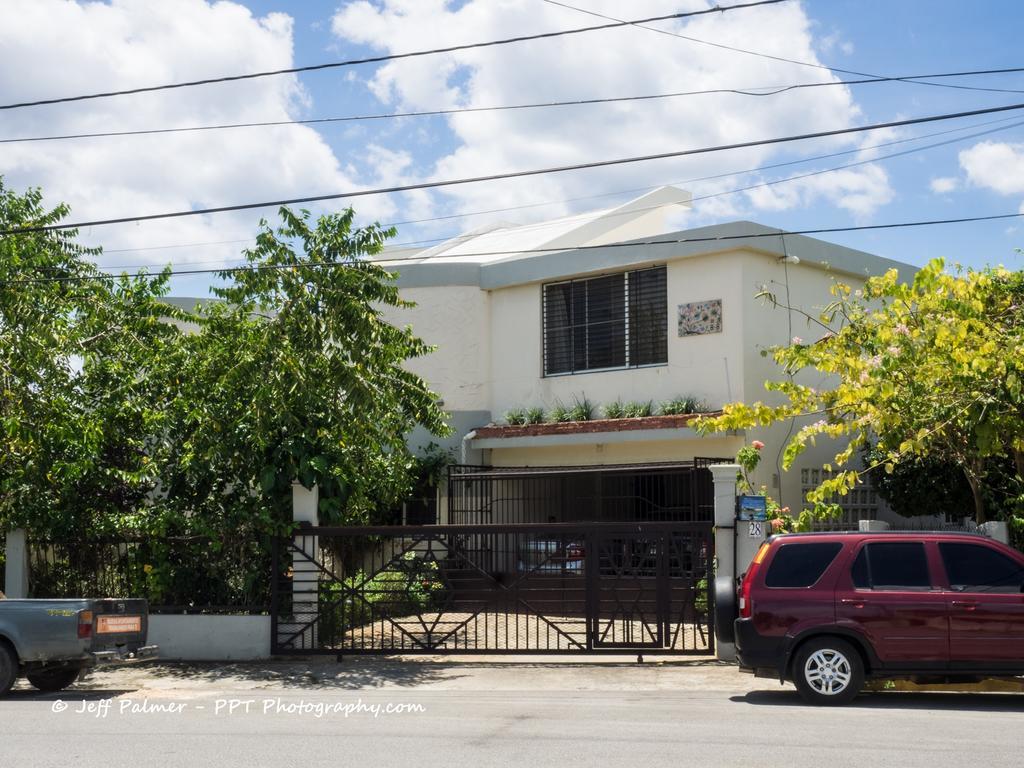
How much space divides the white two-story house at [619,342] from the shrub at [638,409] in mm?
110

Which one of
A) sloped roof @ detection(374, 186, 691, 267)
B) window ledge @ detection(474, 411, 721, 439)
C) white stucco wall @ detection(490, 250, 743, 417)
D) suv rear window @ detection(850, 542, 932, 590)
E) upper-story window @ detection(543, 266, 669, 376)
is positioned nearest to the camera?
suv rear window @ detection(850, 542, 932, 590)

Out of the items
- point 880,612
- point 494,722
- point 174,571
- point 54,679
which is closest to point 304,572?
point 174,571

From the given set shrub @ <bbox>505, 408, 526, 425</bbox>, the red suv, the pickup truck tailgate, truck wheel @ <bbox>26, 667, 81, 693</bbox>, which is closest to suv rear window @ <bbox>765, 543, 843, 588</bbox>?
the red suv

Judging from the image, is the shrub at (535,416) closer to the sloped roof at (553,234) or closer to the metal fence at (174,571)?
the sloped roof at (553,234)

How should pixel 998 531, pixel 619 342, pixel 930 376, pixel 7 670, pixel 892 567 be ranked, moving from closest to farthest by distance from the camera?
pixel 892 567 < pixel 7 670 < pixel 930 376 < pixel 998 531 < pixel 619 342

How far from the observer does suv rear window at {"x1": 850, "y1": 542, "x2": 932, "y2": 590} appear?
11.7m

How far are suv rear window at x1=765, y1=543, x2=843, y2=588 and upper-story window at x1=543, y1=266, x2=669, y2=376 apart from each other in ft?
30.4

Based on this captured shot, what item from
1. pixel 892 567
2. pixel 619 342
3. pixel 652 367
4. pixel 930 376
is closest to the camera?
pixel 892 567

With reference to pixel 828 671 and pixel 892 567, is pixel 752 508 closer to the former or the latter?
pixel 892 567

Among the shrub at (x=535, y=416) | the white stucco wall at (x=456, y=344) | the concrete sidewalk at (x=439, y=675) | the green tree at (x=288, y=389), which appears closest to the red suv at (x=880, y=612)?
the concrete sidewalk at (x=439, y=675)

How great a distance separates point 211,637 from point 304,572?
5.37ft

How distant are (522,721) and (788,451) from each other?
6434 millimetres

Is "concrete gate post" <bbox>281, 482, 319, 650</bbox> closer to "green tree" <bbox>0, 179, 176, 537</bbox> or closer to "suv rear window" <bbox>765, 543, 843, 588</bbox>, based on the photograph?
"green tree" <bbox>0, 179, 176, 537</bbox>

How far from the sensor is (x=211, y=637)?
16297 millimetres
